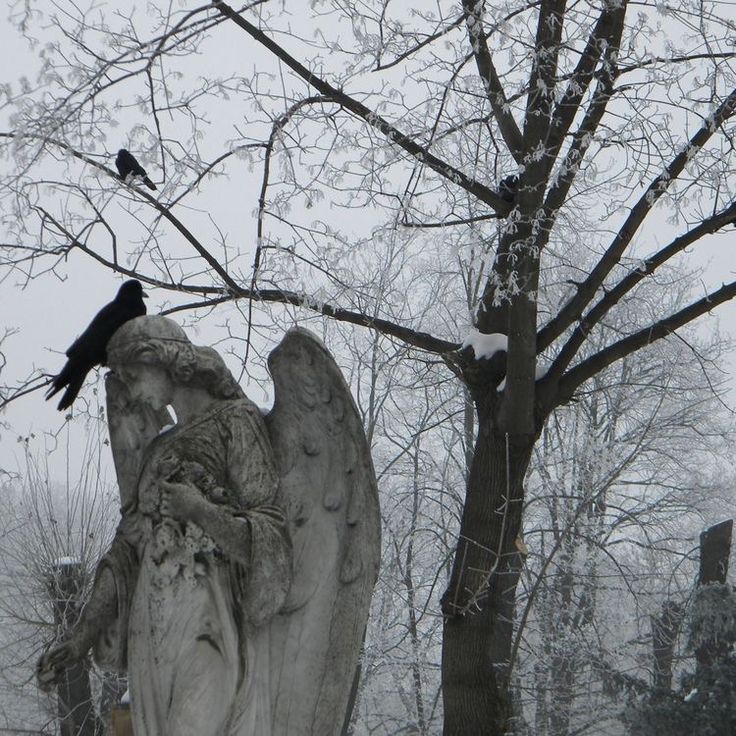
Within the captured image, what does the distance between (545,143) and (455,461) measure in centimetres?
1196

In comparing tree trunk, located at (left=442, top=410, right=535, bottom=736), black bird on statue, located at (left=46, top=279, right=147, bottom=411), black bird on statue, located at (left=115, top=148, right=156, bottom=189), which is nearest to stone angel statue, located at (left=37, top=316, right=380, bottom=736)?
black bird on statue, located at (left=46, top=279, right=147, bottom=411)

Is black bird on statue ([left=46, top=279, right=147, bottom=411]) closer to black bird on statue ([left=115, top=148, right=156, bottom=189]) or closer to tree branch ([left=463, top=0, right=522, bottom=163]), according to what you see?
black bird on statue ([left=115, top=148, right=156, bottom=189])

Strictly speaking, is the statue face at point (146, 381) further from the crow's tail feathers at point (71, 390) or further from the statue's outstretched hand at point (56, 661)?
the statue's outstretched hand at point (56, 661)

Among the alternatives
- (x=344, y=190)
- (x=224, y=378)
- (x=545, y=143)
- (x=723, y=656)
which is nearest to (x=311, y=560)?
(x=224, y=378)

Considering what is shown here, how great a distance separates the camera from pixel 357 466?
13.2ft

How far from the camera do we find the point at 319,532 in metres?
3.99

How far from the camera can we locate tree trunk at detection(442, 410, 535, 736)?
7156 millimetres

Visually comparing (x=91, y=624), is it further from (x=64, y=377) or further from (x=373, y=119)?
(x=373, y=119)

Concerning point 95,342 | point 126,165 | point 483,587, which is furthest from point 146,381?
point 483,587

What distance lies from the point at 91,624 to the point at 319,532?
2.64 feet

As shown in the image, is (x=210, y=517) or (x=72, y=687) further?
(x=72, y=687)

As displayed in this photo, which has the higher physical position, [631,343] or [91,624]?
[631,343]

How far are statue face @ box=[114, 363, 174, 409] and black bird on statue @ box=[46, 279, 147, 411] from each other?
0.15m

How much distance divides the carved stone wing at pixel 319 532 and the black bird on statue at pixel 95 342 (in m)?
0.55
